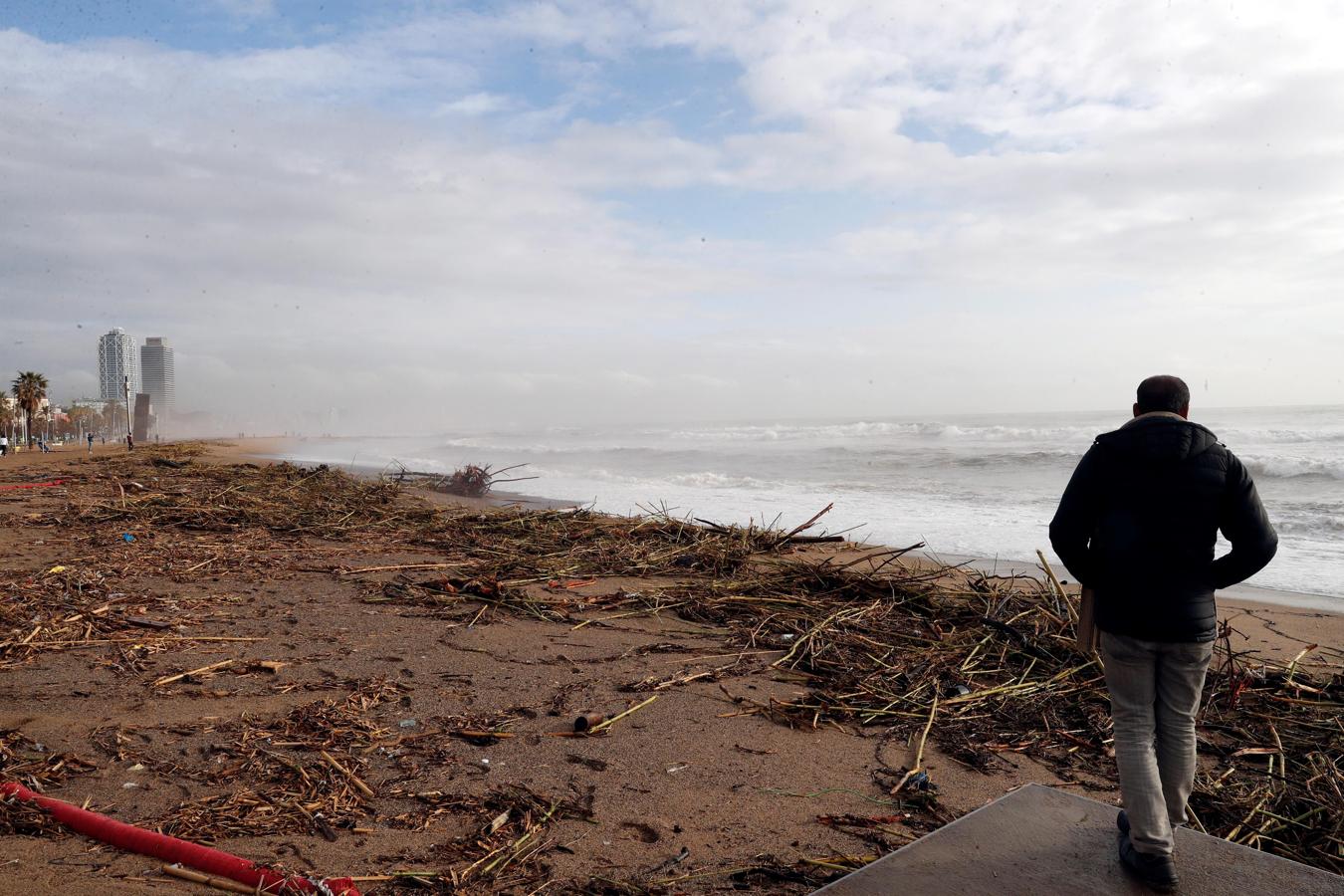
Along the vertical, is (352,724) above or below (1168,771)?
below

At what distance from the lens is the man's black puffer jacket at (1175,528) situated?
2627 mm

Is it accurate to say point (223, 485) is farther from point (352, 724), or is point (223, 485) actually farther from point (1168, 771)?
point (1168, 771)

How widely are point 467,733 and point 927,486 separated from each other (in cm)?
1725

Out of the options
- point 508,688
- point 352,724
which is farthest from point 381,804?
point 508,688

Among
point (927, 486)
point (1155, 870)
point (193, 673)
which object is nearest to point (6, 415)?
point (927, 486)

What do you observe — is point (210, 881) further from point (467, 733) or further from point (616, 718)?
point (616, 718)

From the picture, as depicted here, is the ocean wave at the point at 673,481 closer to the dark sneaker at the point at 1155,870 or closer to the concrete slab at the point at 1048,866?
the concrete slab at the point at 1048,866

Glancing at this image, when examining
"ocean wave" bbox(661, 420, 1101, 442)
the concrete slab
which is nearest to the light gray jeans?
the concrete slab

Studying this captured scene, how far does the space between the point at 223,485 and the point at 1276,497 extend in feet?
63.4

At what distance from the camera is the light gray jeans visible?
103 inches

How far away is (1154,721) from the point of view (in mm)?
2715

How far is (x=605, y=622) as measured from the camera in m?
6.14

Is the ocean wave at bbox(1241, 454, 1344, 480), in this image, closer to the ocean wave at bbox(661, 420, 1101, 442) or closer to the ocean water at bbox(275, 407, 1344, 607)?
the ocean water at bbox(275, 407, 1344, 607)

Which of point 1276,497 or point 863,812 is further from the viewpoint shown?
point 1276,497
